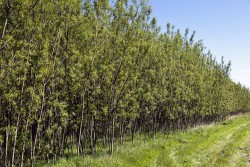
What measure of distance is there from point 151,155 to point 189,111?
26.2 metres

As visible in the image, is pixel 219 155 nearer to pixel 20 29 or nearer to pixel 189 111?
pixel 20 29

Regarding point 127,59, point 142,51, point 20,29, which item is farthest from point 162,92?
point 20,29

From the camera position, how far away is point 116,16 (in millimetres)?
18438

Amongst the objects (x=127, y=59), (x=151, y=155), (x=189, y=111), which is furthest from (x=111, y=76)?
(x=189, y=111)

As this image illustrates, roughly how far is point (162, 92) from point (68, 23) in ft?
54.0

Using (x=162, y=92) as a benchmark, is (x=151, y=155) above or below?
below

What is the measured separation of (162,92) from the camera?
98.1 feet

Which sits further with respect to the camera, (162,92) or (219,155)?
(162,92)

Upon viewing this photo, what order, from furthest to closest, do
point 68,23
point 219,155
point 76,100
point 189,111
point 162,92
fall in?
point 189,111, point 162,92, point 76,100, point 219,155, point 68,23

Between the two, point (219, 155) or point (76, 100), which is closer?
point (219, 155)

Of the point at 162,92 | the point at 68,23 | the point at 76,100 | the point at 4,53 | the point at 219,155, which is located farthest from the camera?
the point at 162,92

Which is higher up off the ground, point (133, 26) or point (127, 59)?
point (133, 26)

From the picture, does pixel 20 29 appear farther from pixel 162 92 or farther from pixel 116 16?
pixel 162 92

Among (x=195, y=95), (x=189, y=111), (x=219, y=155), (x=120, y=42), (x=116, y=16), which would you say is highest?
(x=116, y=16)
